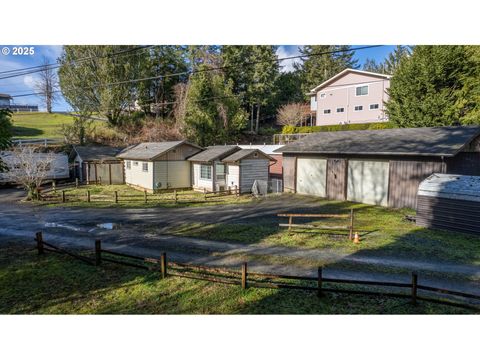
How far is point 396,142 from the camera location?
20188 mm

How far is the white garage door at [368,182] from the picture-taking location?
65.6 ft

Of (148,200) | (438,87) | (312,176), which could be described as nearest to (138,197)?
(148,200)

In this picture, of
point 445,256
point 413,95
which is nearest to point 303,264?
point 445,256

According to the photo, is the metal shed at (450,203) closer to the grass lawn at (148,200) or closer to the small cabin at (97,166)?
the grass lawn at (148,200)

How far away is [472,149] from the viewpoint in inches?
729

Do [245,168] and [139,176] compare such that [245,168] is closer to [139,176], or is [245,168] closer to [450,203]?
[139,176]

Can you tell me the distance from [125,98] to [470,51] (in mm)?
40905

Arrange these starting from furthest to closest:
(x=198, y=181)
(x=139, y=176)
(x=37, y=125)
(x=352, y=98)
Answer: (x=37, y=125) < (x=352, y=98) < (x=139, y=176) < (x=198, y=181)

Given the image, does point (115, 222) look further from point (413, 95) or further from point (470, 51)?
point (470, 51)

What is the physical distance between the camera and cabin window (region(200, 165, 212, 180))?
27964 mm

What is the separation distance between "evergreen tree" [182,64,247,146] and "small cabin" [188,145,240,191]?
1303cm

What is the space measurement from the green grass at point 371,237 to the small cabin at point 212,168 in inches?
421

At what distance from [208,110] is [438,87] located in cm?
2672

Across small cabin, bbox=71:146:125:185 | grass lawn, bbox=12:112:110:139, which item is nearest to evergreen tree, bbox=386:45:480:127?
small cabin, bbox=71:146:125:185
